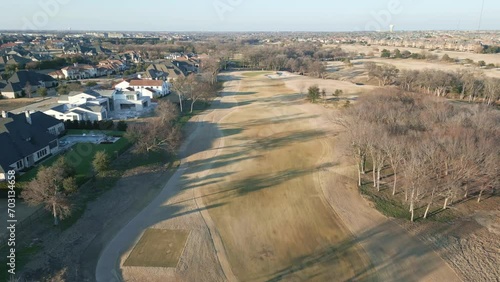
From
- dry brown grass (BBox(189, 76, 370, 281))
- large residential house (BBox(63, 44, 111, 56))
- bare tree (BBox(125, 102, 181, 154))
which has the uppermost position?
large residential house (BBox(63, 44, 111, 56))

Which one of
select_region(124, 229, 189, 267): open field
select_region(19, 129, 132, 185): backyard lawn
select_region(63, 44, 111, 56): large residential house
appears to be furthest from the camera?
select_region(63, 44, 111, 56): large residential house

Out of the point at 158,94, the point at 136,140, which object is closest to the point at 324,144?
the point at 136,140

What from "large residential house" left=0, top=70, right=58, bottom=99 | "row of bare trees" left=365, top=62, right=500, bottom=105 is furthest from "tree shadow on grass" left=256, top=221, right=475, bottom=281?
"large residential house" left=0, top=70, right=58, bottom=99

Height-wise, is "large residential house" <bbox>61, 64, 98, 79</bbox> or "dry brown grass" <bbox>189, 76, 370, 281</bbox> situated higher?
"large residential house" <bbox>61, 64, 98, 79</bbox>

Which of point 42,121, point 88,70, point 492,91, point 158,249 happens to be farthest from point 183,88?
point 492,91

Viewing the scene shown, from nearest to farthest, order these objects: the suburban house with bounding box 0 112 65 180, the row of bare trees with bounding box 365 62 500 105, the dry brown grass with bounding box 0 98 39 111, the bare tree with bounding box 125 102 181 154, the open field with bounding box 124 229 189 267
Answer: the open field with bounding box 124 229 189 267 → the suburban house with bounding box 0 112 65 180 → the bare tree with bounding box 125 102 181 154 → the dry brown grass with bounding box 0 98 39 111 → the row of bare trees with bounding box 365 62 500 105

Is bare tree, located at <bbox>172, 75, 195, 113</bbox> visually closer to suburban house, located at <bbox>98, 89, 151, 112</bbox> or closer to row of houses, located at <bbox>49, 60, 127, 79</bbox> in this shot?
suburban house, located at <bbox>98, 89, 151, 112</bbox>

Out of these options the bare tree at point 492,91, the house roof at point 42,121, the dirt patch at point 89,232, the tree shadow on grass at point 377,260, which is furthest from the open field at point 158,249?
the bare tree at point 492,91
